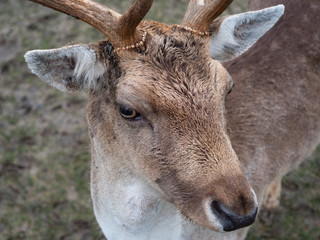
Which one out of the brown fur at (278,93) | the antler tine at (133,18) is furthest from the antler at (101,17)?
the brown fur at (278,93)

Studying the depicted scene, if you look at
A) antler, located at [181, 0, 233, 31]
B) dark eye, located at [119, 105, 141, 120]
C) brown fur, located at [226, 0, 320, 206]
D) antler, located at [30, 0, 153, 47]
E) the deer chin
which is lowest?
the deer chin

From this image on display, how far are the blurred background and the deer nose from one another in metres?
3.05

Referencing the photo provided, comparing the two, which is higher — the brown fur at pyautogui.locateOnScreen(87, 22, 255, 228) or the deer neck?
the brown fur at pyautogui.locateOnScreen(87, 22, 255, 228)

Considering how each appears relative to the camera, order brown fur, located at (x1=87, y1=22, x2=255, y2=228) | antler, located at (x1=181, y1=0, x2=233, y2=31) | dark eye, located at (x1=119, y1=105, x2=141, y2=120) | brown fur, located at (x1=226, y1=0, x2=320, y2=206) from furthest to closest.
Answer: brown fur, located at (x1=226, y1=0, x2=320, y2=206) < antler, located at (x1=181, y1=0, x2=233, y2=31) < dark eye, located at (x1=119, y1=105, x2=141, y2=120) < brown fur, located at (x1=87, y1=22, x2=255, y2=228)

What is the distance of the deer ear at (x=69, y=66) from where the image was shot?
292cm

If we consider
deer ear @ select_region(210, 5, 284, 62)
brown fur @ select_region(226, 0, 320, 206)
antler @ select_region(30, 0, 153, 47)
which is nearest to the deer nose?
antler @ select_region(30, 0, 153, 47)


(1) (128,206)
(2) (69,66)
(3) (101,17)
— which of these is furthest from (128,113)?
(1) (128,206)

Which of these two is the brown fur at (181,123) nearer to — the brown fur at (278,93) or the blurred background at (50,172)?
Answer: the brown fur at (278,93)

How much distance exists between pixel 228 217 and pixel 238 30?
5.54ft

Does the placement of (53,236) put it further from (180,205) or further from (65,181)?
(180,205)

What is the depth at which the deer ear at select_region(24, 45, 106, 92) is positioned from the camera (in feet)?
9.58

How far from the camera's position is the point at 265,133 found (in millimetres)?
4465

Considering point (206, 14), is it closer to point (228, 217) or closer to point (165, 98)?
point (165, 98)

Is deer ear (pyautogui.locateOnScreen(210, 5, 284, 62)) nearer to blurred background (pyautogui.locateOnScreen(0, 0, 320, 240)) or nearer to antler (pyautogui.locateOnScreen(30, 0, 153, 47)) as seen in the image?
antler (pyautogui.locateOnScreen(30, 0, 153, 47))
